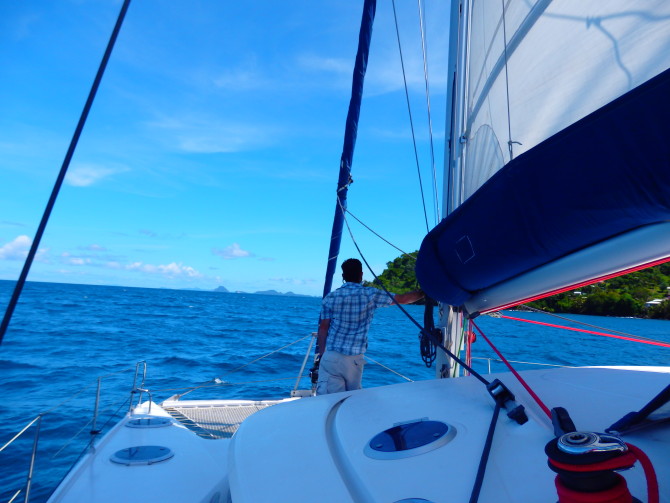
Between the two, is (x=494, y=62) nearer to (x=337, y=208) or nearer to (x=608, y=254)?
(x=608, y=254)

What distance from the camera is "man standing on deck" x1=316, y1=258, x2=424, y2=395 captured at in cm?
313

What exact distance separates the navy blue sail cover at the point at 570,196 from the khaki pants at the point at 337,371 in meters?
1.54

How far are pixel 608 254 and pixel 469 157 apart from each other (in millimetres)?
1313

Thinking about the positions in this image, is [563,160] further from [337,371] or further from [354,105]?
[354,105]

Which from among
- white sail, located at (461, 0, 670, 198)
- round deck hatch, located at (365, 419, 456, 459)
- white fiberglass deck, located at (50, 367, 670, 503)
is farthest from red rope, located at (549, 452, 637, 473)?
white sail, located at (461, 0, 670, 198)

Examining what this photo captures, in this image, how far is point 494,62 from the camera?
2.37 meters

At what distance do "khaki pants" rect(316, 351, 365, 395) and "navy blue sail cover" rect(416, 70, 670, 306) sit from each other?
154 centimetres

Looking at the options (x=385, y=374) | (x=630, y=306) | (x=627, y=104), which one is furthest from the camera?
(x=630, y=306)

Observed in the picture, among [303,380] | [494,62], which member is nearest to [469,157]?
[494,62]

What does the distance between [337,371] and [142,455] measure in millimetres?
1268

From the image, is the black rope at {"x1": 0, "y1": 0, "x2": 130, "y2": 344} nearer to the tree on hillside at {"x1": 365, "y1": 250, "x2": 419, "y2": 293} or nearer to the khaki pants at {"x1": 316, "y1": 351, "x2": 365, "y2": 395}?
the khaki pants at {"x1": 316, "y1": 351, "x2": 365, "y2": 395}

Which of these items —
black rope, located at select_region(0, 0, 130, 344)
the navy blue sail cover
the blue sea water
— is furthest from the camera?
the blue sea water

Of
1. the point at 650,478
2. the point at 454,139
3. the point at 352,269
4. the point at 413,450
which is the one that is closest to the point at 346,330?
the point at 352,269

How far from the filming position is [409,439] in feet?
4.38
